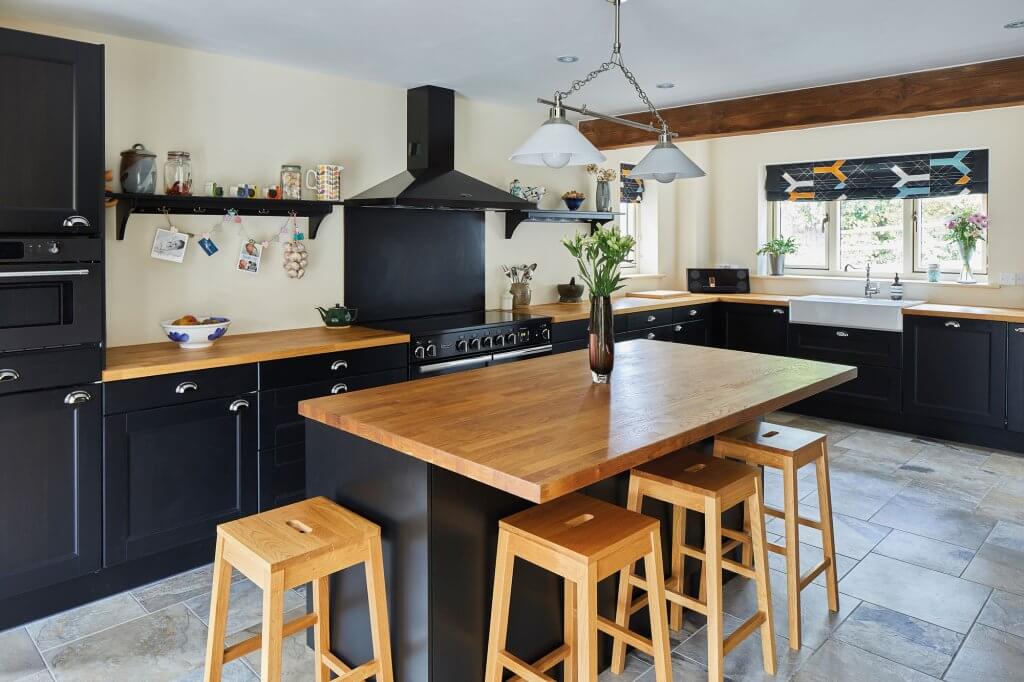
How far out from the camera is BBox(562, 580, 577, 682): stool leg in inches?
88.5

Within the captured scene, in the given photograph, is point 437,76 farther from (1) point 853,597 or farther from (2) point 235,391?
(1) point 853,597

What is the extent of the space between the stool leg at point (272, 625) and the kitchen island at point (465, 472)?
373 millimetres

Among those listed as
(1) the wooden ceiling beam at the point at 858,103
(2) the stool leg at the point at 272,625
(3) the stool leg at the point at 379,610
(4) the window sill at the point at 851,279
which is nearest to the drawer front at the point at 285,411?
(3) the stool leg at the point at 379,610

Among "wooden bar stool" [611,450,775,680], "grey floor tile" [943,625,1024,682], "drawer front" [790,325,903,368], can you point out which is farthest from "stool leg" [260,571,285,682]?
"drawer front" [790,325,903,368]

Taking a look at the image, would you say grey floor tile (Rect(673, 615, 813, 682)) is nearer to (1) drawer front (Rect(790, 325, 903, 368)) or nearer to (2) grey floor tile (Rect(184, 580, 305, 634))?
(2) grey floor tile (Rect(184, 580, 305, 634))

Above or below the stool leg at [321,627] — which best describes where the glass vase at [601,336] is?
above

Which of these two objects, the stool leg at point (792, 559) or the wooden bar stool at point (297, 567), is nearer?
the wooden bar stool at point (297, 567)

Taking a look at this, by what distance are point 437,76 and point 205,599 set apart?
2987mm

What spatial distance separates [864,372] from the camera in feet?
18.2

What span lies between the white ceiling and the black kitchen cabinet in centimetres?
215

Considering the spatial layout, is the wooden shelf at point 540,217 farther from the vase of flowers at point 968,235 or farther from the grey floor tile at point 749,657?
the grey floor tile at point 749,657

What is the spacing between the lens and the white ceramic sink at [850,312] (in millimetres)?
5332

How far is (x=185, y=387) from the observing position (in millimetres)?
3090

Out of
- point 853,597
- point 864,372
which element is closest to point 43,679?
point 853,597
